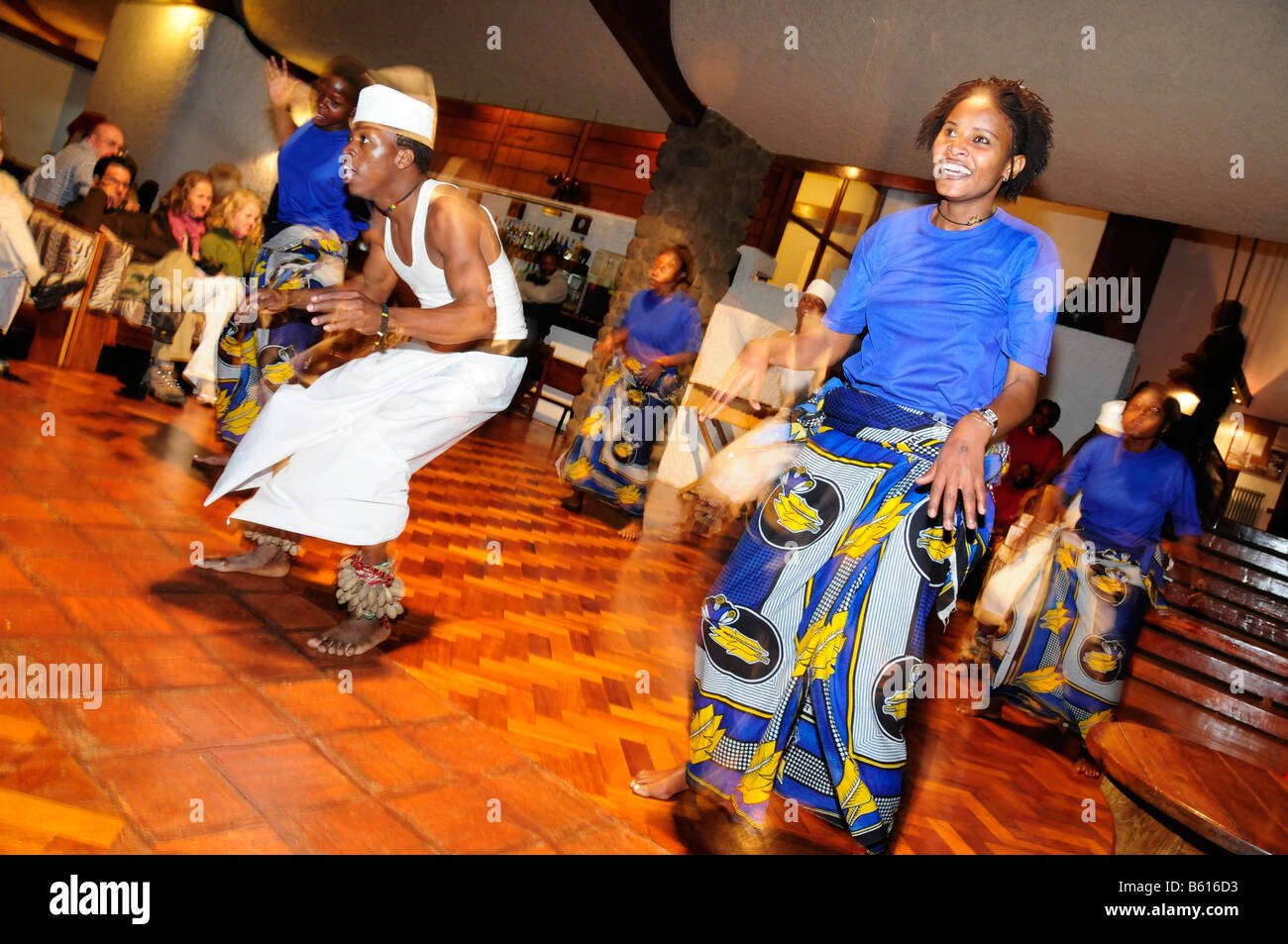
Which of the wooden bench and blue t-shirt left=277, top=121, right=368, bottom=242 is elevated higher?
blue t-shirt left=277, top=121, right=368, bottom=242

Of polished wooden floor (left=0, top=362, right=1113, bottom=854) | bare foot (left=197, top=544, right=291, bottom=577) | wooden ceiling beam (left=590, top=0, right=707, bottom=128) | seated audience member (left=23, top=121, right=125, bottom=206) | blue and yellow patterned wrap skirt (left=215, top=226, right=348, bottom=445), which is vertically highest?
wooden ceiling beam (left=590, top=0, right=707, bottom=128)

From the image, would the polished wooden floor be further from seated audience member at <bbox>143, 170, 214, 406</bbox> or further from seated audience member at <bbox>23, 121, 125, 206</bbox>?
seated audience member at <bbox>23, 121, 125, 206</bbox>

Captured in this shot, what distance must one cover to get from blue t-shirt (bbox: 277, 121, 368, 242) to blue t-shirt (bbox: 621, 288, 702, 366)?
218cm

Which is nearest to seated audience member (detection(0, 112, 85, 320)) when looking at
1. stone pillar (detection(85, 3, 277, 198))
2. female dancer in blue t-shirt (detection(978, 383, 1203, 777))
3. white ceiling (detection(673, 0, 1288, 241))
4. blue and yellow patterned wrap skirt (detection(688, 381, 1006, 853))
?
white ceiling (detection(673, 0, 1288, 241))

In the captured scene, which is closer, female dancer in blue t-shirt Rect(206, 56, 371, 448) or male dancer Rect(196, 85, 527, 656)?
male dancer Rect(196, 85, 527, 656)

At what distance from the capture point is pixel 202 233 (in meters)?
5.39

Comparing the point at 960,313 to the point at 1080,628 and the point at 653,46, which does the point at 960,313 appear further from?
the point at 653,46

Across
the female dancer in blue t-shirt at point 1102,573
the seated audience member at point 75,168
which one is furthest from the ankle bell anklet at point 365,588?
the seated audience member at point 75,168

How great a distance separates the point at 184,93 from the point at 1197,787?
10.0 m

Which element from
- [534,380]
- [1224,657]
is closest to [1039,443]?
[1224,657]

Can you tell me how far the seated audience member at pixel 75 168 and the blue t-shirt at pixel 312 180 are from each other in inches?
119

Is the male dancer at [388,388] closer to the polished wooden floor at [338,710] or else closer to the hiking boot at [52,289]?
the polished wooden floor at [338,710]

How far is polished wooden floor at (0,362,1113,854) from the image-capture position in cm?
155

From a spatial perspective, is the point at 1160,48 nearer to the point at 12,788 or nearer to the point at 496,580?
the point at 496,580
